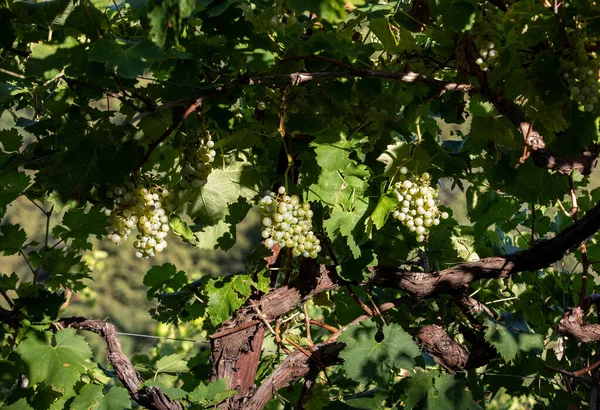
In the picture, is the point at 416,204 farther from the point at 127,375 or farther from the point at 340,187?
the point at 127,375

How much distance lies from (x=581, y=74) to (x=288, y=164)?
0.72m

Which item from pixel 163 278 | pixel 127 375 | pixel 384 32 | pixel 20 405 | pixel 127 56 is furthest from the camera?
pixel 163 278

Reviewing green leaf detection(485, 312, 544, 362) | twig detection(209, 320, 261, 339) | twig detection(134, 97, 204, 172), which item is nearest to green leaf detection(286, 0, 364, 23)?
twig detection(134, 97, 204, 172)

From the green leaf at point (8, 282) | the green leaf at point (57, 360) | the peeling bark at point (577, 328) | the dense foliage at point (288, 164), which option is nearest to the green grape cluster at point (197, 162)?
the dense foliage at point (288, 164)

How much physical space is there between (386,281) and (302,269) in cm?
23

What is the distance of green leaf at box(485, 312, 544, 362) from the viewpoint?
6.15ft

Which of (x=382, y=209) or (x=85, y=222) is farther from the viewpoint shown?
(x=85, y=222)

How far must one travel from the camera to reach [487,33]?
1.60m

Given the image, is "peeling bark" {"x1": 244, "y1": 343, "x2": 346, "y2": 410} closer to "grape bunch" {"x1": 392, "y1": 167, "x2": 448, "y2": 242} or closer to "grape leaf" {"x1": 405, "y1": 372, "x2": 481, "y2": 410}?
"grape leaf" {"x1": 405, "y1": 372, "x2": 481, "y2": 410}

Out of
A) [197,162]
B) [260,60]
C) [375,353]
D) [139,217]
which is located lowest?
[375,353]

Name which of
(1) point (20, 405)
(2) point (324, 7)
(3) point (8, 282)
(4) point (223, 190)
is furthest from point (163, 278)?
(2) point (324, 7)

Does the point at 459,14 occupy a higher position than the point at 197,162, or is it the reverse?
the point at 459,14

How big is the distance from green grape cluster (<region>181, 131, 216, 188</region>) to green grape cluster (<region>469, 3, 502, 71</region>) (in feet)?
2.12

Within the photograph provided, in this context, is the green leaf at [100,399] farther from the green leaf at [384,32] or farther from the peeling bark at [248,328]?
the green leaf at [384,32]
